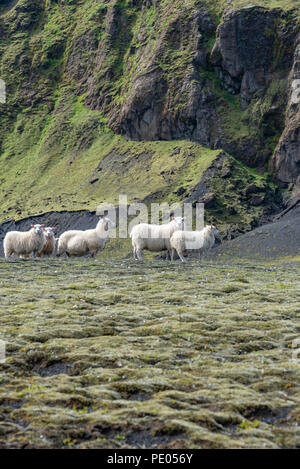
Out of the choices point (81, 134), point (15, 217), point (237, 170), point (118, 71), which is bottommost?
point (15, 217)

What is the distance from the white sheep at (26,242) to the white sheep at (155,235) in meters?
6.66

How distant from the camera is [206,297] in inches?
921

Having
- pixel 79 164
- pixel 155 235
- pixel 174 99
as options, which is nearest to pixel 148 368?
pixel 155 235

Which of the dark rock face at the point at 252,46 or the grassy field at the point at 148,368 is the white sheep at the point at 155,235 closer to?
the grassy field at the point at 148,368

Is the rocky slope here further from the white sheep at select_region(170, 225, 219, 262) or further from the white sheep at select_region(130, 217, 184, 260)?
the white sheep at select_region(170, 225, 219, 262)

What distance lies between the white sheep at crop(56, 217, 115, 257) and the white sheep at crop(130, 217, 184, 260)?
209 centimetres

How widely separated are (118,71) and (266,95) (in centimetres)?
4601

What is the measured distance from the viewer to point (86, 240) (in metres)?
41.0

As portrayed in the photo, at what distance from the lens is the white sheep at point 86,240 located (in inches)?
1578

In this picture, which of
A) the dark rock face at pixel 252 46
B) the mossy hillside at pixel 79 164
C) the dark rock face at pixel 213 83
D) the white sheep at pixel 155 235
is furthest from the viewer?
the dark rock face at pixel 252 46

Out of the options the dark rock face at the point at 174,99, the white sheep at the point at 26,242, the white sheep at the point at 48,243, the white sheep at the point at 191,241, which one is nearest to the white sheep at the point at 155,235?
the white sheep at the point at 191,241

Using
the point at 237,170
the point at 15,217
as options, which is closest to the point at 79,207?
the point at 15,217

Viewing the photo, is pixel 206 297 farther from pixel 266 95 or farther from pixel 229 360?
pixel 266 95

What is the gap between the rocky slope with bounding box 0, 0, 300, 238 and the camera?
355 feet
